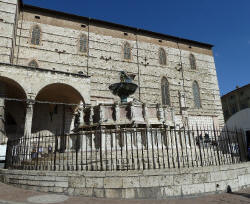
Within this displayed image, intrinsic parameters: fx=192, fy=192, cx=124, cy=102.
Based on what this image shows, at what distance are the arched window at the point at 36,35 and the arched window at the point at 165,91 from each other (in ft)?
47.8

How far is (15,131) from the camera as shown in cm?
1723

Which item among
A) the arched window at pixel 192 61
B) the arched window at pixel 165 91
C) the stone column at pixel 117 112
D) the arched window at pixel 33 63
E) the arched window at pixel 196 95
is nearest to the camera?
the stone column at pixel 117 112

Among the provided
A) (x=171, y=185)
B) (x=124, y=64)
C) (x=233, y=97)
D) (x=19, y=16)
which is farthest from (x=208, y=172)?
(x=233, y=97)

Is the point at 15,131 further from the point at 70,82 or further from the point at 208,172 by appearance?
the point at 208,172

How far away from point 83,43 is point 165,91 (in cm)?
1111

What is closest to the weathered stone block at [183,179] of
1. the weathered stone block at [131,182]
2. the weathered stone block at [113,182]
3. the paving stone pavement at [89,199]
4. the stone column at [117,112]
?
the paving stone pavement at [89,199]

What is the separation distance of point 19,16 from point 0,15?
281 cm

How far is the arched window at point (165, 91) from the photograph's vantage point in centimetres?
2307

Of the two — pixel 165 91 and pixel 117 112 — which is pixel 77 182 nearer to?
pixel 117 112

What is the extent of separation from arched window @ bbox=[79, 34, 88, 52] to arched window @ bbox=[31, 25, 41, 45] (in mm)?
4133

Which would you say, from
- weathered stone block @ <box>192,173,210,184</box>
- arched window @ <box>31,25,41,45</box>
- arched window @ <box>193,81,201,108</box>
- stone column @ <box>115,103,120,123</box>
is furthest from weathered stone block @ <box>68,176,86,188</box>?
arched window @ <box>193,81,201,108</box>

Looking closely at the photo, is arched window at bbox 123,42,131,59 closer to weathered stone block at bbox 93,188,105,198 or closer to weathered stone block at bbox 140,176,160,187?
weathered stone block at bbox 140,176,160,187

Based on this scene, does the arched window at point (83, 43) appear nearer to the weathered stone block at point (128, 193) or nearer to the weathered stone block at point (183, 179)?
the weathered stone block at point (128, 193)

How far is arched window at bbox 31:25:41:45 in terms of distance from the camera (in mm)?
19228
